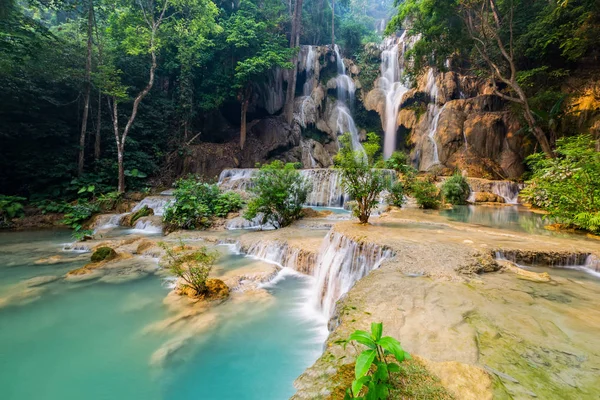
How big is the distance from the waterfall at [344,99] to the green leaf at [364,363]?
78.7ft

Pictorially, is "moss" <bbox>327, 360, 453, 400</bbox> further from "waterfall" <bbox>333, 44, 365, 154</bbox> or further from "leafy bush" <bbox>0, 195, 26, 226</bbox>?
"waterfall" <bbox>333, 44, 365, 154</bbox>

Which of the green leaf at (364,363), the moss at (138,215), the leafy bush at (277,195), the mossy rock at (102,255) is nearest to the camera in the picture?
the green leaf at (364,363)

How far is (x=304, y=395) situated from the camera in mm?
1736

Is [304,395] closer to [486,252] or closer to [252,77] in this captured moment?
[486,252]

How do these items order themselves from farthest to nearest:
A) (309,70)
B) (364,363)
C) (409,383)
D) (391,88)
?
1. (309,70)
2. (391,88)
3. (409,383)
4. (364,363)

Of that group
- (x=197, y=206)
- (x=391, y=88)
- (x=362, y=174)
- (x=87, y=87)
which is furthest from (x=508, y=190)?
(x=87, y=87)

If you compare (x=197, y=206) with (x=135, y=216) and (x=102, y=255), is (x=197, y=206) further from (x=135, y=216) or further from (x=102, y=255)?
(x=102, y=255)

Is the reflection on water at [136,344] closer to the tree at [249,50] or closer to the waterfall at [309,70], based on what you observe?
the tree at [249,50]

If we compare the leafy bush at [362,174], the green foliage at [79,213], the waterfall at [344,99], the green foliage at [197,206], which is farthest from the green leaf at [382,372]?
the waterfall at [344,99]

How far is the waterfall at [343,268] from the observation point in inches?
189

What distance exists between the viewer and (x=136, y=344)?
12.3ft

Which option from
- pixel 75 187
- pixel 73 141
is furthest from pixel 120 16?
pixel 75 187

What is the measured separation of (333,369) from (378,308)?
42.1 inches

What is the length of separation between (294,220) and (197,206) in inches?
143
